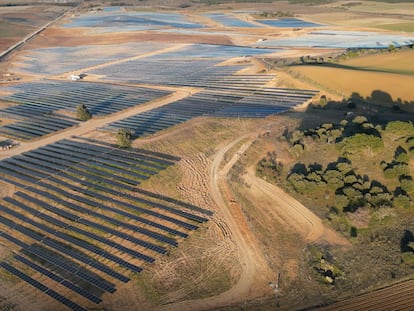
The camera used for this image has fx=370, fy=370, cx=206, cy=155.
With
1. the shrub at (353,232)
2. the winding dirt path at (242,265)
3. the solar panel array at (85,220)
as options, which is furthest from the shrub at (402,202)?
the solar panel array at (85,220)

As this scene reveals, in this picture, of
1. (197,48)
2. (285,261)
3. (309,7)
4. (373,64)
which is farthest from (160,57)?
(309,7)

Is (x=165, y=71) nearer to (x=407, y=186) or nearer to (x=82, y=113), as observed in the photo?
(x=82, y=113)

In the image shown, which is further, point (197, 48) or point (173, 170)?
point (197, 48)

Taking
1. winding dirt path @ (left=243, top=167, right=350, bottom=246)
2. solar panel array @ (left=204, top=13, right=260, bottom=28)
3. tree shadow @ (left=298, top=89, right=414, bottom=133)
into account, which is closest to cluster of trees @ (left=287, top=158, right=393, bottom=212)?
winding dirt path @ (left=243, top=167, right=350, bottom=246)

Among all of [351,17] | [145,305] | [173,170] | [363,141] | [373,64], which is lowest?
[145,305]

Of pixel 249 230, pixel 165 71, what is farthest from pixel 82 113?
pixel 165 71

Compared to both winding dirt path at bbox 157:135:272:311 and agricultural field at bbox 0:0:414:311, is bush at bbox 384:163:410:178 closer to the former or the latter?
agricultural field at bbox 0:0:414:311

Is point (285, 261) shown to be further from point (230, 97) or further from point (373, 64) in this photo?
point (373, 64)
